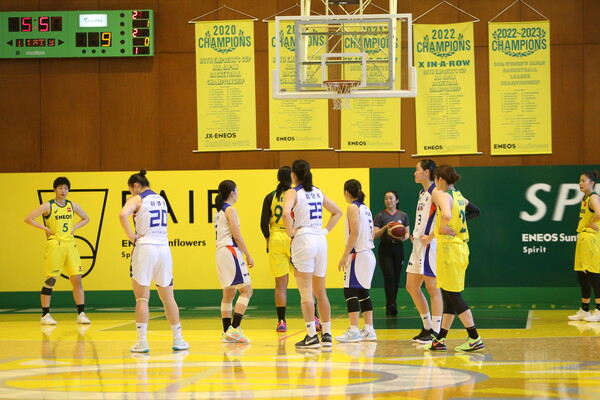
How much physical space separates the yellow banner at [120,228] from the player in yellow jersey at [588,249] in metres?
4.53

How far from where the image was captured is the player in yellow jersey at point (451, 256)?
909cm

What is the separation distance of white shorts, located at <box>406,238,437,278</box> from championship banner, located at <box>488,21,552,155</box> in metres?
6.43

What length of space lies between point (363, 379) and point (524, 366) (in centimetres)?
172

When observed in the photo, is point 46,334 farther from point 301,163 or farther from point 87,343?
point 301,163

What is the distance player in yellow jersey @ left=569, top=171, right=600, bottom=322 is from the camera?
1219cm

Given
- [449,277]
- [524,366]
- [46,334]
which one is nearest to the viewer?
[524,366]

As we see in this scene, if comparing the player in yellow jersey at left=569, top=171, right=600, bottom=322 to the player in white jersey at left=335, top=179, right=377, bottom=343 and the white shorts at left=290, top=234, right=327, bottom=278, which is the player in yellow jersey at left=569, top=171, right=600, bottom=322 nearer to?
the player in white jersey at left=335, top=179, right=377, bottom=343

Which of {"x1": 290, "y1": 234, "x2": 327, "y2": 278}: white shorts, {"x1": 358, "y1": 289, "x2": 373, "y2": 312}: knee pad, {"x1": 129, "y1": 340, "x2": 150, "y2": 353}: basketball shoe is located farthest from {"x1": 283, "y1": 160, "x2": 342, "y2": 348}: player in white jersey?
{"x1": 129, "y1": 340, "x2": 150, "y2": 353}: basketball shoe

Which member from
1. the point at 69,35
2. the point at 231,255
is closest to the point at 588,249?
the point at 231,255

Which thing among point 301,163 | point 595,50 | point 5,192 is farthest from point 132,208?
point 595,50

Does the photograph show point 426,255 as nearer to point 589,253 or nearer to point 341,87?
point 341,87

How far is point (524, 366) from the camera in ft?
26.6

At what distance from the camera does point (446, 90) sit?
15.9m

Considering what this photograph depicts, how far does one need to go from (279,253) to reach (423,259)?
239 cm
